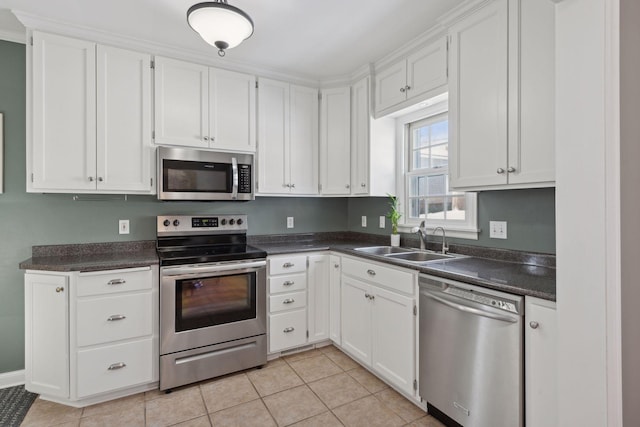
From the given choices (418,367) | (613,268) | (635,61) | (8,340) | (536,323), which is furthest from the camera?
(8,340)

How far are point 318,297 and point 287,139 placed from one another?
4.94 feet

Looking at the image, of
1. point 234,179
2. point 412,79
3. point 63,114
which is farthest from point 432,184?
point 63,114

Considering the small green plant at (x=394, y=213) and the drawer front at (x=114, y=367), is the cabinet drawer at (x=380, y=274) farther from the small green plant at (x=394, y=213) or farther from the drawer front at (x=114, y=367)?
the drawer front at (x=114, y=367)

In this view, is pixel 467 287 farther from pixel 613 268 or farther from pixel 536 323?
pixel 613 268

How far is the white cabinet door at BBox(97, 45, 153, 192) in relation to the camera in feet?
7.84

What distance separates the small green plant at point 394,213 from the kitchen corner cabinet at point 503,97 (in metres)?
0.86

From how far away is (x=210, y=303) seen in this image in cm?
243

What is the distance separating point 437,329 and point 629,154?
3.97 ft

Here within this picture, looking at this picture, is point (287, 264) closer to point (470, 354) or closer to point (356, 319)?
point (356, 319)

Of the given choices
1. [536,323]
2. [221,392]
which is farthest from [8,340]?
[536,323]

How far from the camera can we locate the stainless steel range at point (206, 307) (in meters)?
2.29

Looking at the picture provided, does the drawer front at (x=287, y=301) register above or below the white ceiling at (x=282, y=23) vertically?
below

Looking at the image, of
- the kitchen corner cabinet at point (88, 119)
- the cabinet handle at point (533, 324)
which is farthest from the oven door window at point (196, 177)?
the cabinet handle at point (533, 324)

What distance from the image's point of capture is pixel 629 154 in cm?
122
